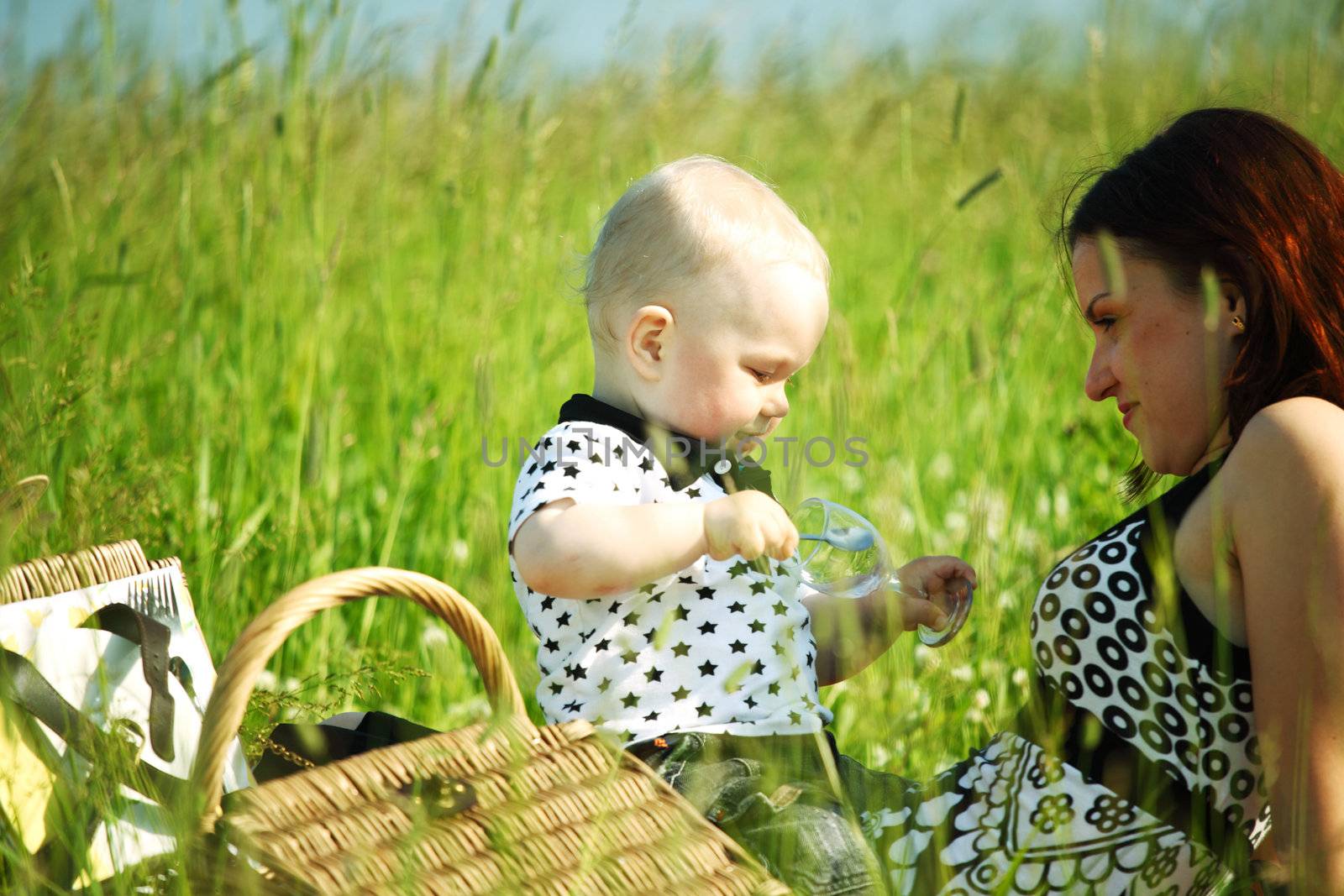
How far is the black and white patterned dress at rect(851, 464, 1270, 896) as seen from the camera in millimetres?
1554

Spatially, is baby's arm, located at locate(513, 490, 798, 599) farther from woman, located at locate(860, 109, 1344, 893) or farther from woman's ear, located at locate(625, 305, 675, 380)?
woman, located at locate(860, 109, 1344, 893)

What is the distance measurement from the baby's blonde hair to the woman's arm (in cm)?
73

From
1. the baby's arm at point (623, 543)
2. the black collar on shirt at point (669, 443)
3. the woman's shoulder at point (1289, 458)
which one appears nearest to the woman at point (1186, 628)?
the woman's shoulder at point (1289, 458)

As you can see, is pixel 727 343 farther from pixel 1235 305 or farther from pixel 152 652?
pixel 152 652

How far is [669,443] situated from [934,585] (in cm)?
51

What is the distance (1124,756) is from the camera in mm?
1597

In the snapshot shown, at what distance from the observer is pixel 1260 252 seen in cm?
159

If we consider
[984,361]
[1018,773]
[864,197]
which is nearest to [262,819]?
[1018,773]

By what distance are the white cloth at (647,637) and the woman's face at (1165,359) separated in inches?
22.7

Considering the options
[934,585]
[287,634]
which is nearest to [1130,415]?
[934,585]

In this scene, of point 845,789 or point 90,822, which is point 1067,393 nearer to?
point 845,789

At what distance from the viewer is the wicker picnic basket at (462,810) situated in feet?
4.25

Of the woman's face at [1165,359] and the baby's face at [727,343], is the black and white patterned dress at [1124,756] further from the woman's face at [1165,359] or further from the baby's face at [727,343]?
the baby's face at [727,343]

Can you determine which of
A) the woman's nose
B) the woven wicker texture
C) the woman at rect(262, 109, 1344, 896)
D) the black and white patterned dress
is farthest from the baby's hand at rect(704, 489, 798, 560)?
the woven wicker texture
